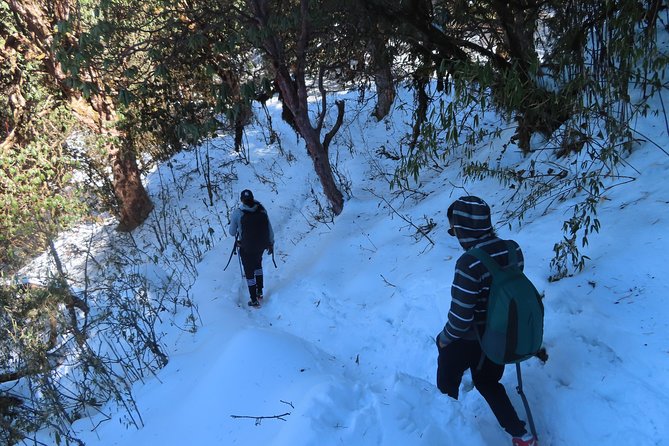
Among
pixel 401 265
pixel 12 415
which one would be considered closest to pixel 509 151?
pixel 401 265

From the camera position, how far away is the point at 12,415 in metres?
5.20

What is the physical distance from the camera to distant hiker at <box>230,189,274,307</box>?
632 cm

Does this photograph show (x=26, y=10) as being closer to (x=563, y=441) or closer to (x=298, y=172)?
(x=298, y=172)

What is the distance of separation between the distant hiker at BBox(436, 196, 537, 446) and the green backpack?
42 mm

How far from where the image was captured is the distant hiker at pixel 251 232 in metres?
6.32

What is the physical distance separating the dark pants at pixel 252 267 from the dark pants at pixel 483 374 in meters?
3.93

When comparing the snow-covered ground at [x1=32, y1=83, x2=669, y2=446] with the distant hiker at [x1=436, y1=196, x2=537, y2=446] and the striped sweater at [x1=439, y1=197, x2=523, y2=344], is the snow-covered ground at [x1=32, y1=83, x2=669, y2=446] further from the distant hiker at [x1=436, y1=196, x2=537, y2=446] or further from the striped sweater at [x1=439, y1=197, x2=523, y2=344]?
the striped sweater at [x1=439, y1=197, x2=523, y2=344]

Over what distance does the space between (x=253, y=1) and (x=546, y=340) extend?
18.6 ft

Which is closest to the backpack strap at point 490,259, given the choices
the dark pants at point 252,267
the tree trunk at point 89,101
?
the dark pants at point 252,267

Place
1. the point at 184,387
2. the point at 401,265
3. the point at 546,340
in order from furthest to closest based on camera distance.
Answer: the point at 401,265 → the point at 184,387 → the point at 546,340

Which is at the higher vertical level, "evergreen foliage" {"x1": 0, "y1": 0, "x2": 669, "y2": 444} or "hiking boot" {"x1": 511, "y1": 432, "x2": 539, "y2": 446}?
"evergreen foliage" {"x1": 0, "y1": 0, "x2": 669, "y2": 444}

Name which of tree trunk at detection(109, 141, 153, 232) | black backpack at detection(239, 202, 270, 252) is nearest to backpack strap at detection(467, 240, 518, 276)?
black backpack at detection(239, 202, 270, 252)

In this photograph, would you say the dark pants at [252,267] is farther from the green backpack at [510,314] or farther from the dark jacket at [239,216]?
the green backpack at [510,314]

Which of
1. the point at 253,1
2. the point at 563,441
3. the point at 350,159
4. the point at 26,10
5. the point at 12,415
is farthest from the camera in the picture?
the point at 350,159
